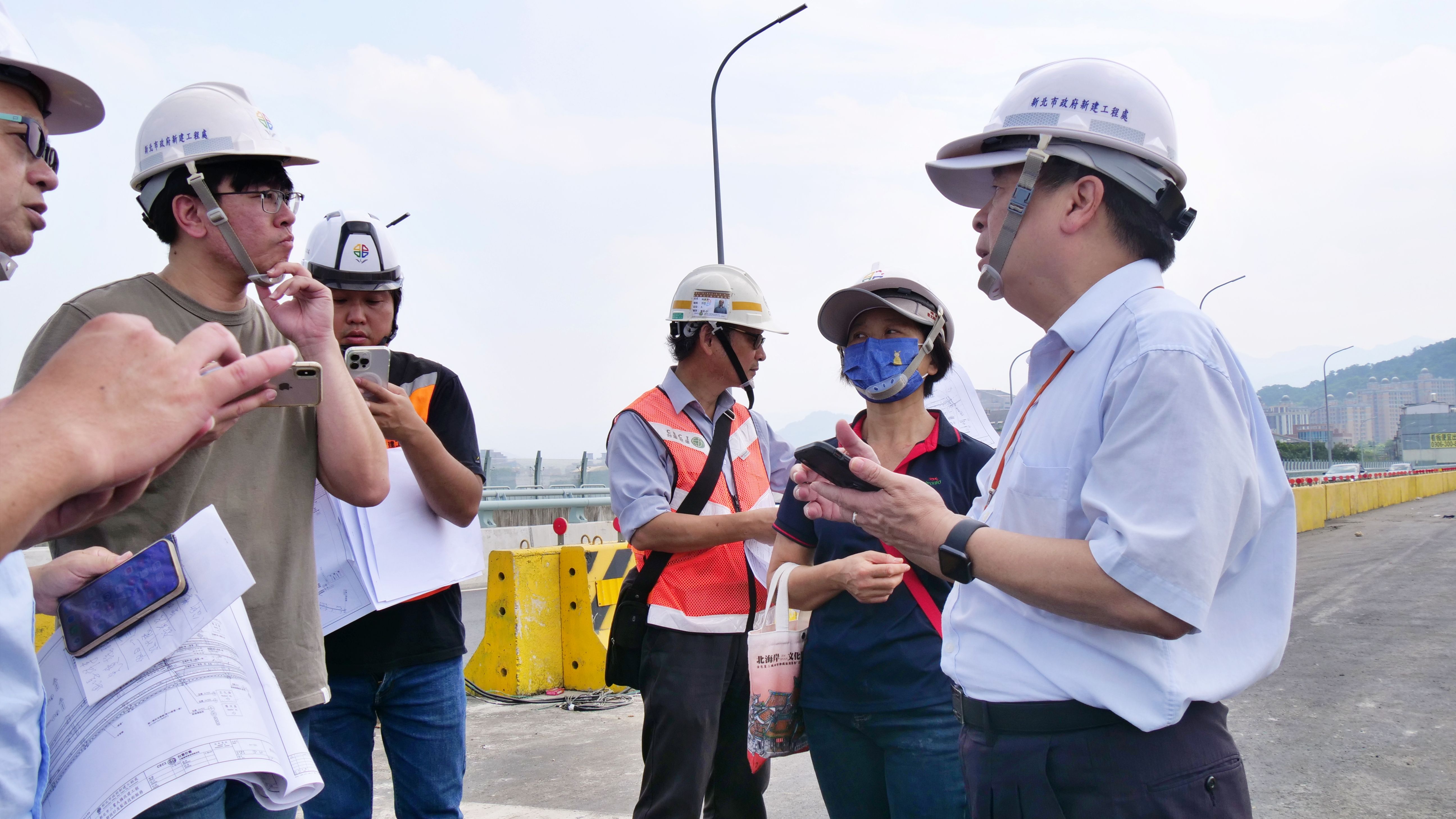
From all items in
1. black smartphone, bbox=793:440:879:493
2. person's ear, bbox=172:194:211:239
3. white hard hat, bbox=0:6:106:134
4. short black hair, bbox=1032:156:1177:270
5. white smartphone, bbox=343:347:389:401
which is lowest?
black smartphone, bbox=793:440:879:493

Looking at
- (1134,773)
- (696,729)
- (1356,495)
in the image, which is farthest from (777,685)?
(1356,495)

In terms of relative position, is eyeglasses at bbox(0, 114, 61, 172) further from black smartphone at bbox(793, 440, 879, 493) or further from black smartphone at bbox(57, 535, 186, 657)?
black smartphone at bbox(793, 440, 879, 493)

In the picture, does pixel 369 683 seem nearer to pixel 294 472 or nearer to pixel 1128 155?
pixel 294 472

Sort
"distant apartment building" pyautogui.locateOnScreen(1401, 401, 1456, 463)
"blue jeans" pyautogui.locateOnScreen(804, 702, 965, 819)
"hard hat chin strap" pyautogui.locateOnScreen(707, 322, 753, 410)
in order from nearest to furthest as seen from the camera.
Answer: "blue jeans" pyautogui.locateOnScreen(804, 702, 965, 819) → "hard hat chin strap" pyautogui.locateOnScreen(707, 322, 753, 410) → "distant apartment building" pyautogui.locateOnScreen(1401, 401, 1456, 463)

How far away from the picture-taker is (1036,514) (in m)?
1.87

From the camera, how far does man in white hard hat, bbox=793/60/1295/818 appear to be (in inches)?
64.2

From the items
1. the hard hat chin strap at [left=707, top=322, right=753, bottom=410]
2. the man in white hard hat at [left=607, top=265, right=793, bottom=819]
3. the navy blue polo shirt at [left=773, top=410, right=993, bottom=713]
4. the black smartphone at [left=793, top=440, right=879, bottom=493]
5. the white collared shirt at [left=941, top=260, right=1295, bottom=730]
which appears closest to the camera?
the white collared shirt at [left=941, top=260, right=1295, bottom=730]

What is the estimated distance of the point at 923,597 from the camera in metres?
2.98

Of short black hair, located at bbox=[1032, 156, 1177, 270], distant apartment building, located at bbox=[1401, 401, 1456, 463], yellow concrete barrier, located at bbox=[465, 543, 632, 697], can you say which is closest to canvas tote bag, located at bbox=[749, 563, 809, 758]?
short black hair, located at bbox=[1032, 156, 1177, 270]

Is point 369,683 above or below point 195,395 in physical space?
below

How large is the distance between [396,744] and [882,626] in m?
1.58

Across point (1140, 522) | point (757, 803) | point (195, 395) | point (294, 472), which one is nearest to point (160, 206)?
point (294, 472)

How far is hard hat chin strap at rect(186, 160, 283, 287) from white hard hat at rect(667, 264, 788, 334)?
1839 mm

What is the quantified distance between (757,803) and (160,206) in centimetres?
282
